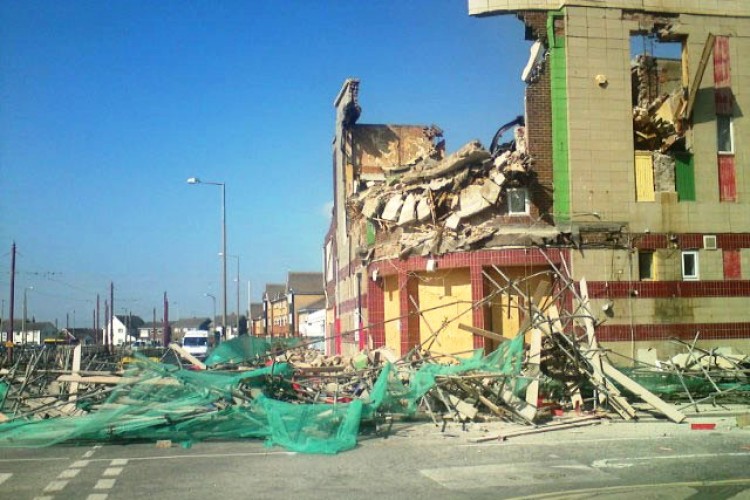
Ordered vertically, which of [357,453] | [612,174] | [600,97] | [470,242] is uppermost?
[600,97]

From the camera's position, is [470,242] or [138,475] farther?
[470,242]

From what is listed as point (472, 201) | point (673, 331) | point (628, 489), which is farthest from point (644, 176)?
point (628, 489)

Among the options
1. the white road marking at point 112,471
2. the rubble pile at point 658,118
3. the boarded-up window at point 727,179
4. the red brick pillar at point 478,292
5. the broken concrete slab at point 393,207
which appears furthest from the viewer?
the broken concrete slab at point 393,207

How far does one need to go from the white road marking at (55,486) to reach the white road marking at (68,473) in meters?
0.31

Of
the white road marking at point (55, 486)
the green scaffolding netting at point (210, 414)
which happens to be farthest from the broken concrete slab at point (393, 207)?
the white road marking at point (55, 486)

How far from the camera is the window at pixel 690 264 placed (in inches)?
919

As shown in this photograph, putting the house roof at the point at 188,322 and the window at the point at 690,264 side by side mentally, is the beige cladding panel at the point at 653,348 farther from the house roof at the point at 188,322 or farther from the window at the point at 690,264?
the house roof at the point at 188,322

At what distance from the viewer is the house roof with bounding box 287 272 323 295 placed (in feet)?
285

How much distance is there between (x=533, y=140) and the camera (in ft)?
77.0

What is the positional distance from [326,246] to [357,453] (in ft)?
104

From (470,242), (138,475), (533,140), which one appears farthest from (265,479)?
(533,140)

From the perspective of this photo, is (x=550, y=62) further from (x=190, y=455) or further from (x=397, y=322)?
(x=190, y=455)

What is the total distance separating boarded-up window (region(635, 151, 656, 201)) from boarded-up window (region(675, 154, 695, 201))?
0.81 meters

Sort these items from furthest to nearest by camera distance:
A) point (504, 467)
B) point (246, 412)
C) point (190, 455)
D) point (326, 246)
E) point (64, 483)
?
point (326, 246) < point (246, 412) < point (190, 455) < point (504, 467) < point (64, 483)
